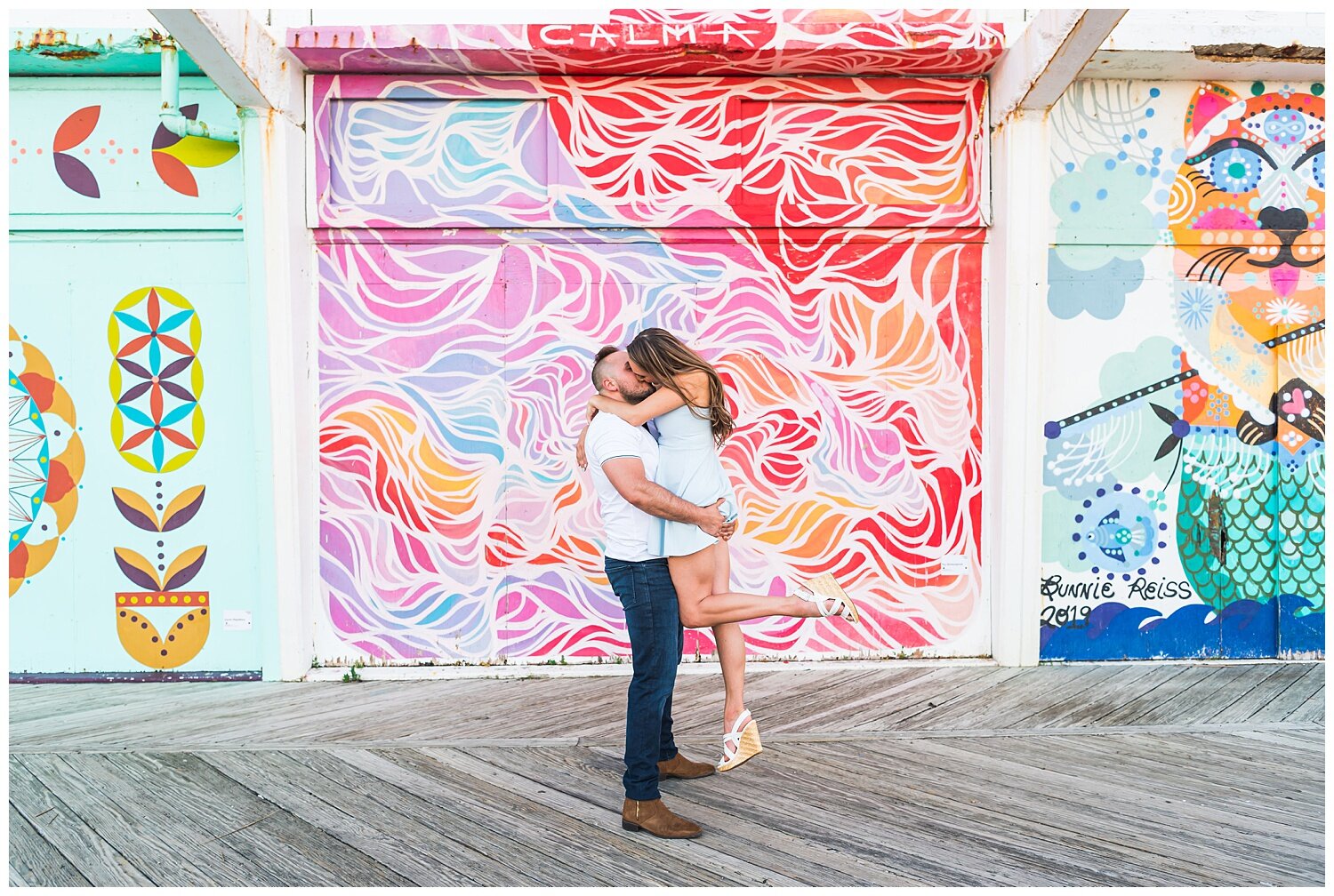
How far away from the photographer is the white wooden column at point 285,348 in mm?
4906

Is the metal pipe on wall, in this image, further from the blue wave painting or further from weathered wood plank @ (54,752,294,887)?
the blue wave painting

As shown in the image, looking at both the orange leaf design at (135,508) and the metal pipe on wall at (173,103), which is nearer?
the metal pipe on wall at (173,103)

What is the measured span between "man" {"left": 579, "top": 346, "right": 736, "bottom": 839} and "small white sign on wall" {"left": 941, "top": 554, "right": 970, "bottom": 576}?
8.37ft

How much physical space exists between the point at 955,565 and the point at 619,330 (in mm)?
2473

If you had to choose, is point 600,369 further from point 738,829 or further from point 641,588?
point 738,829

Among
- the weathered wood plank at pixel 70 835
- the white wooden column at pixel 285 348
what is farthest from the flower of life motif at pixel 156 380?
the weathered wood plank at pixel 70 835

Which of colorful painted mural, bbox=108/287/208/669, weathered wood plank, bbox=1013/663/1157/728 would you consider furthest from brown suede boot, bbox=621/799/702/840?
colorful painted mural, bbox=108/287/208/669

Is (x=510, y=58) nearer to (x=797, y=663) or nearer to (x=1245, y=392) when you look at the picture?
(x=797, y=663)

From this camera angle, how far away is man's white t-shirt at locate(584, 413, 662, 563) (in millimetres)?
3094

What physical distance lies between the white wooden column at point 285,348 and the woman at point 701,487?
2.42 meters

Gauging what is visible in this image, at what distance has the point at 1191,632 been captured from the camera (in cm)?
525

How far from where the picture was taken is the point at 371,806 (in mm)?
3279

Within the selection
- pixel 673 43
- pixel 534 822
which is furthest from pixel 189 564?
pixel 673 43

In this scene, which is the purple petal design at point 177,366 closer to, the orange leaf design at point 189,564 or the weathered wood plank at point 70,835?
the orange leaf design at point 189,564
